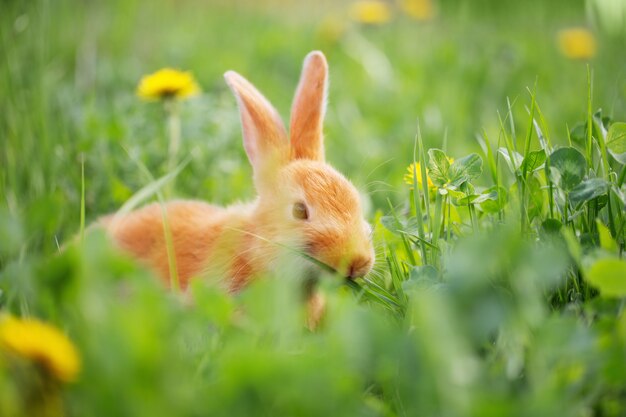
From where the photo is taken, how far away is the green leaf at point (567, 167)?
191cm

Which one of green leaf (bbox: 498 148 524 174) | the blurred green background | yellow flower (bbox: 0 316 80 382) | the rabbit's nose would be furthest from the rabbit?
yellow flower (bbox: 0 316 80 382)

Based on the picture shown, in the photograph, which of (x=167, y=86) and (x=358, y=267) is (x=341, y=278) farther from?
(x=167, y=86)

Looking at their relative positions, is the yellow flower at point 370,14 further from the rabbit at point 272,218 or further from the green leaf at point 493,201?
the green leaf at point 493,201

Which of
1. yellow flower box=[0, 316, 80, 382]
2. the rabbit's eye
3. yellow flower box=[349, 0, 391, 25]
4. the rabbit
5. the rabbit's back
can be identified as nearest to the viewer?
yellow flower box=[0, 316, 80, 382]

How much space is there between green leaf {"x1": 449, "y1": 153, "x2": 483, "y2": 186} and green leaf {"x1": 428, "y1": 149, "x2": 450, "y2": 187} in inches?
0.7

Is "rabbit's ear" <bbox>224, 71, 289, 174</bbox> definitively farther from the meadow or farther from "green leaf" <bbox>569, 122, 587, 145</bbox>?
"green leaf" <bbox>569, 122, 587, 145</bbox>

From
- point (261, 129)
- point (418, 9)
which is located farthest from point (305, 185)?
point (418, 9)

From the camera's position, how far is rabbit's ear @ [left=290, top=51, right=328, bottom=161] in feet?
8.74

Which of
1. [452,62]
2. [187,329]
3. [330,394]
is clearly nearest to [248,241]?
[187,329]

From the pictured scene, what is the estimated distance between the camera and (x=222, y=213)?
2.73m

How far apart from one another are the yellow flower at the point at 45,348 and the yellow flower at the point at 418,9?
557cm

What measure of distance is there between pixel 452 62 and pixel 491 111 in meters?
0.94

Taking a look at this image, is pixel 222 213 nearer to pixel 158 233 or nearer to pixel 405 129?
pixel 158 233

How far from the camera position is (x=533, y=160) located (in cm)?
199
